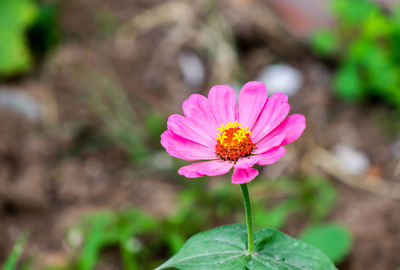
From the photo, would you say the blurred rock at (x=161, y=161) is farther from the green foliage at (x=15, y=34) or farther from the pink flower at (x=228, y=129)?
the pink flower at (x=228, y=129)

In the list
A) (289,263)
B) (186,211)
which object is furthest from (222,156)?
(186,211)

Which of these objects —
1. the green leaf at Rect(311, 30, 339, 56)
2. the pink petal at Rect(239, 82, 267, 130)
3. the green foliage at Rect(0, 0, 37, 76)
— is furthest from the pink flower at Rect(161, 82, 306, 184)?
the green foliage at Rect(0, 0, 37, 76)

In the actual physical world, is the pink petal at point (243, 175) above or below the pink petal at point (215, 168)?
below

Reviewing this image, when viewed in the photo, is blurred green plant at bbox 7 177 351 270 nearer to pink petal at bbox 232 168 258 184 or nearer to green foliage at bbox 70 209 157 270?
green foliage at bbox 70 209 157 270

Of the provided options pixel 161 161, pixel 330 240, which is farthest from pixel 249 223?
pixel 161 161

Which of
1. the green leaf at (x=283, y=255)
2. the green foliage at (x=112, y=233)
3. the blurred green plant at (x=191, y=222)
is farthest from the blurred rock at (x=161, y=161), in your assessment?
the green leaf at (x=283, y=255)

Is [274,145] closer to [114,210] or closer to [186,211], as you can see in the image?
[186,211]

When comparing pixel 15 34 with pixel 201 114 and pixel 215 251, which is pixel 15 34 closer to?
pixel 201 114
